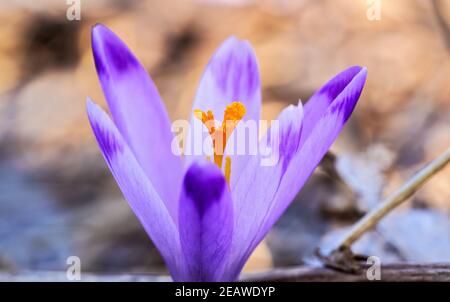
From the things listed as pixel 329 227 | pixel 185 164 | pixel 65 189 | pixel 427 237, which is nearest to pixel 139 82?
pixel 185 164

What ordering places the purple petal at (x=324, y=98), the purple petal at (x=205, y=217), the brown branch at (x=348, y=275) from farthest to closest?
the brown branch at (x=348, y=275)
the purple petal at (x=324, y=98)
the purple petal at (x=205, y=217)

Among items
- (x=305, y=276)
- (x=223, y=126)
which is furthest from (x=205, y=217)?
(x=305, y=276)

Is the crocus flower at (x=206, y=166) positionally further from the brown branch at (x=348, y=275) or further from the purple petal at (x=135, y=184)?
the brown branch at (x=348, y=275)

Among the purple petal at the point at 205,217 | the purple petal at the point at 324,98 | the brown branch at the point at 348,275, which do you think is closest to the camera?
the purple petal at the point at 205,217

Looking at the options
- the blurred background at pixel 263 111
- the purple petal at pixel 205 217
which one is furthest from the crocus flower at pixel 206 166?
the blurred background at pixel 263 111

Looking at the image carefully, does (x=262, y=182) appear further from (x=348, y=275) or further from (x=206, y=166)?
(x=348, y=275)

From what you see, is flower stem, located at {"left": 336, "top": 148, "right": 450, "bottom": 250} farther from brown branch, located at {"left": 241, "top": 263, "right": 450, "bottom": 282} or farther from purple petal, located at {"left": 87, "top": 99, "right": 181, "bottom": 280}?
purple petal, located at {"left": 87, "top": 99, "right": 181, "bottom": 280}

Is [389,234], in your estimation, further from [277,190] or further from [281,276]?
→ [277,190]
